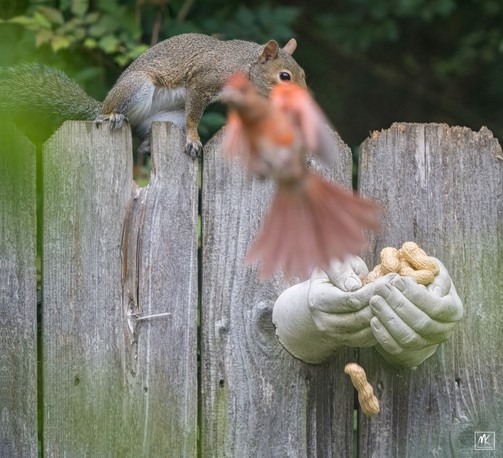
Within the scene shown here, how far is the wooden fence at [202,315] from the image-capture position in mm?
1585

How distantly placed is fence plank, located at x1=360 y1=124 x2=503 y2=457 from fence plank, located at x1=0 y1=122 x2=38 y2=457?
0.59 metres

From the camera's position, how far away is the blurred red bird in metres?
0.47

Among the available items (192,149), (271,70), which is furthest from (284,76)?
(192,149)

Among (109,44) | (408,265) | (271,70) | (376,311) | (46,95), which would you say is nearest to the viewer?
(376,311)

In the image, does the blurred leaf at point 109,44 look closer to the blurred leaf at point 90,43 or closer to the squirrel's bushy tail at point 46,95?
the blurred leaf at point 90,43

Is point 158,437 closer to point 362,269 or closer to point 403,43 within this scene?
point 362,269

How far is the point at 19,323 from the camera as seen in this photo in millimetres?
1579

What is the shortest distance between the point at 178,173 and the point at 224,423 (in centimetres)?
45

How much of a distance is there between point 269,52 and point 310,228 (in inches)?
84.7

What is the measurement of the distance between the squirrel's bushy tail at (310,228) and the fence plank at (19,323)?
1153mm

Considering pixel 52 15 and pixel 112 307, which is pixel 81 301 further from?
pixel 52 15

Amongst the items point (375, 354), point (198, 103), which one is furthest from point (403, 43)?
point (375, 354)
